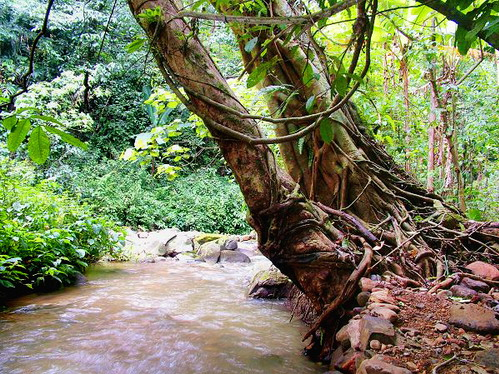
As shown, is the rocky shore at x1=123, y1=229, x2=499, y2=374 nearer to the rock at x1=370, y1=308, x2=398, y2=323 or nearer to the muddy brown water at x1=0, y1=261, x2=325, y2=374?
the rock at x1=370, y1=308, x2=398, y2=323

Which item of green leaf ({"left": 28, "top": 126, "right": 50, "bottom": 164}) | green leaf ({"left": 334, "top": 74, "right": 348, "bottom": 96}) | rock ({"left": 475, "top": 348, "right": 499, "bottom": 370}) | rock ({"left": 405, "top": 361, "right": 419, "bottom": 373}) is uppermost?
green leaf ({"left": 334, "top": 74, "right": 348, "bottom": 96})

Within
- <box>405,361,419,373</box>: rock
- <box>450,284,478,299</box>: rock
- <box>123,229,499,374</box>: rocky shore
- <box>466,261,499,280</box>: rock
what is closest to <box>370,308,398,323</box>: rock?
<box>123,229,499,374</box>: rocky shore

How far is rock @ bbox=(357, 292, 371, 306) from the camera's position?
2439 millimetres

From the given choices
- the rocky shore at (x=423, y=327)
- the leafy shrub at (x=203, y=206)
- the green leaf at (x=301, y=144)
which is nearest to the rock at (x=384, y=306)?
the rocky shore at (x=423, y=327)

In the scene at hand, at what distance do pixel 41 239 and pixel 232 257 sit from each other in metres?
4.41

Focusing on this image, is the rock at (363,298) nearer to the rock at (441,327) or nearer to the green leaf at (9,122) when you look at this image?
the rock at (441,327)

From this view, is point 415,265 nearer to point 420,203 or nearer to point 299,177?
point 420,203

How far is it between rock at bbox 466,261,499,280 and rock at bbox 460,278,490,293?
16cm

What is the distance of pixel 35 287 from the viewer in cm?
454

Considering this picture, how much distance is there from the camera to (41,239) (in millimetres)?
4133

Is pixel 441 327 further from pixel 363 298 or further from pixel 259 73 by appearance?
pixel 259 73

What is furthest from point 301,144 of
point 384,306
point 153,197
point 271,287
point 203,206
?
point 153,197

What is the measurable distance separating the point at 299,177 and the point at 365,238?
41.8 inches

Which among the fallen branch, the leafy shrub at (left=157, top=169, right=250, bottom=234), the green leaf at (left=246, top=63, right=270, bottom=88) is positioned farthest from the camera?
the leafy shrub at (left=157, top=169, right=250, bottom=234)
